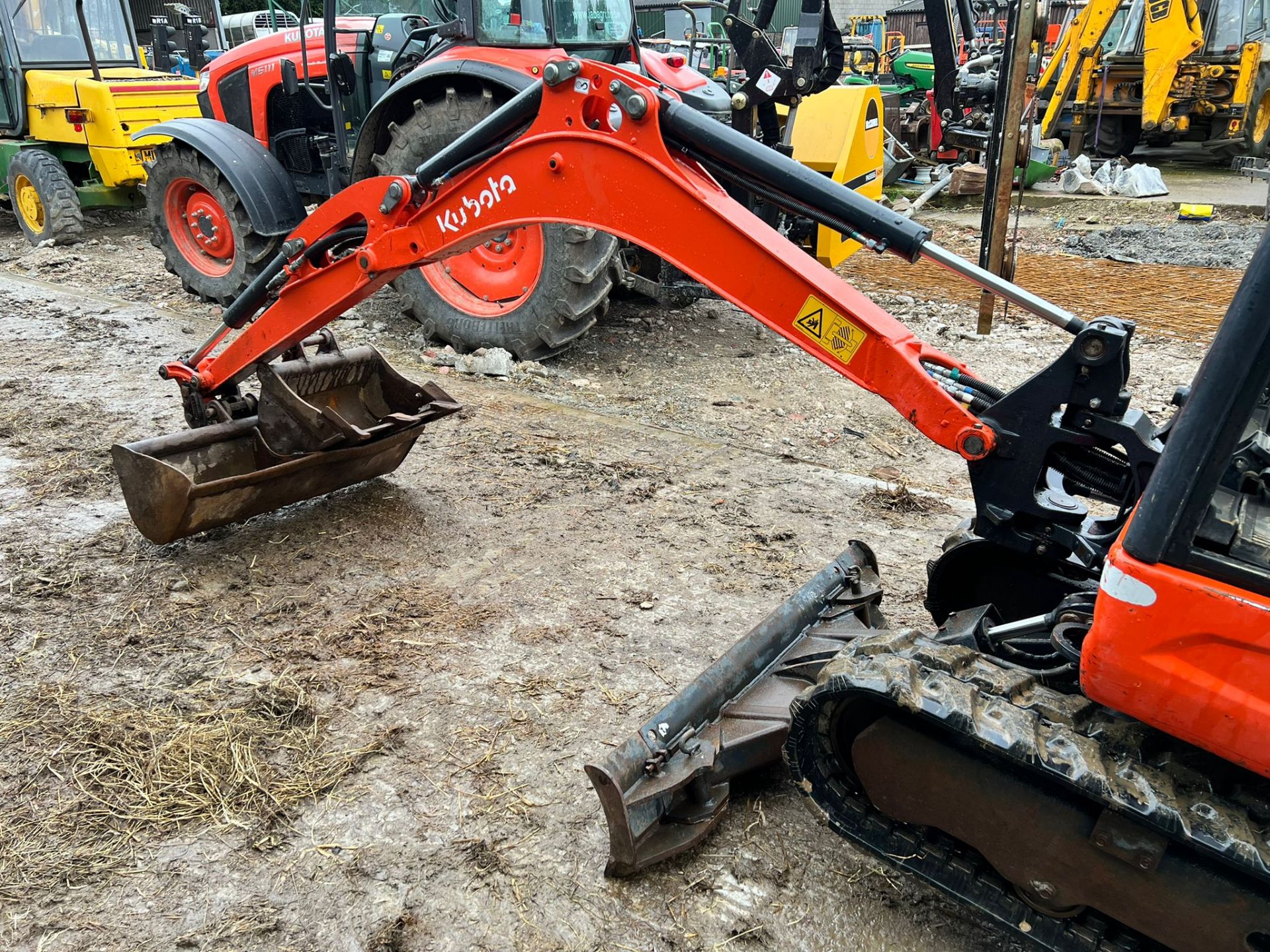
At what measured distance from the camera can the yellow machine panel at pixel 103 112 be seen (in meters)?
8.96

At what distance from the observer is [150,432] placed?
5.00 m

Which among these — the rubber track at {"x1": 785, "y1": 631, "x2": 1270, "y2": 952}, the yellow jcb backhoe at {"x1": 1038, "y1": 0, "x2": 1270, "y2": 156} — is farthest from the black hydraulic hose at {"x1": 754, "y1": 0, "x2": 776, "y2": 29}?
the yellow jcb backhoe at {"x1": 1038, "y1": 0, "x2": 1270, "y2": 156}

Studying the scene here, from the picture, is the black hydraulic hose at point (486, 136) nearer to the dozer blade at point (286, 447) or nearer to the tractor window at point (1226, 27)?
the dozer blade at point (286, 447)

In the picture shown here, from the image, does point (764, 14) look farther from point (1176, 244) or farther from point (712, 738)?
point (712, 738)

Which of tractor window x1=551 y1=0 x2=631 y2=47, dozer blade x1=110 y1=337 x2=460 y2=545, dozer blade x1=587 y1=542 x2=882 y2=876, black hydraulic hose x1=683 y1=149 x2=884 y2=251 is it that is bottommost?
dozer blade x1=587 y1=542 x2=882 y2=876

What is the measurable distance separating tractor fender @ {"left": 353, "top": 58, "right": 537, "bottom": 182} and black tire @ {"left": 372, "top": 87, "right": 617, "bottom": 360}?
0.25ft

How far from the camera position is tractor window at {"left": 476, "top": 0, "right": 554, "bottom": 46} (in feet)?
19.3

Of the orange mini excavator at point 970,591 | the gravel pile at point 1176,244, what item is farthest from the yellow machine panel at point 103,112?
the gravel pile at point 1176,244

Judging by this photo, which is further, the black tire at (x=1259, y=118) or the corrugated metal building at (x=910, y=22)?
the corrugated metal building at (x=910, y=22)

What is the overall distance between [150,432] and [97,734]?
8.38 feet

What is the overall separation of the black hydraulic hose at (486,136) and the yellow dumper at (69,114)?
23.0 feet

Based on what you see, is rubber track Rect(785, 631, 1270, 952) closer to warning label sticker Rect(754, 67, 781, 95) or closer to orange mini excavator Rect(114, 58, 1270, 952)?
orange mini excavator Rect(114, 58, 1270, 952)

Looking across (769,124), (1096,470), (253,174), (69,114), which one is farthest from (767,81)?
(69,114)

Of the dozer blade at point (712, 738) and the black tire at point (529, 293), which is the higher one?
the black tire at point (529, 293)
